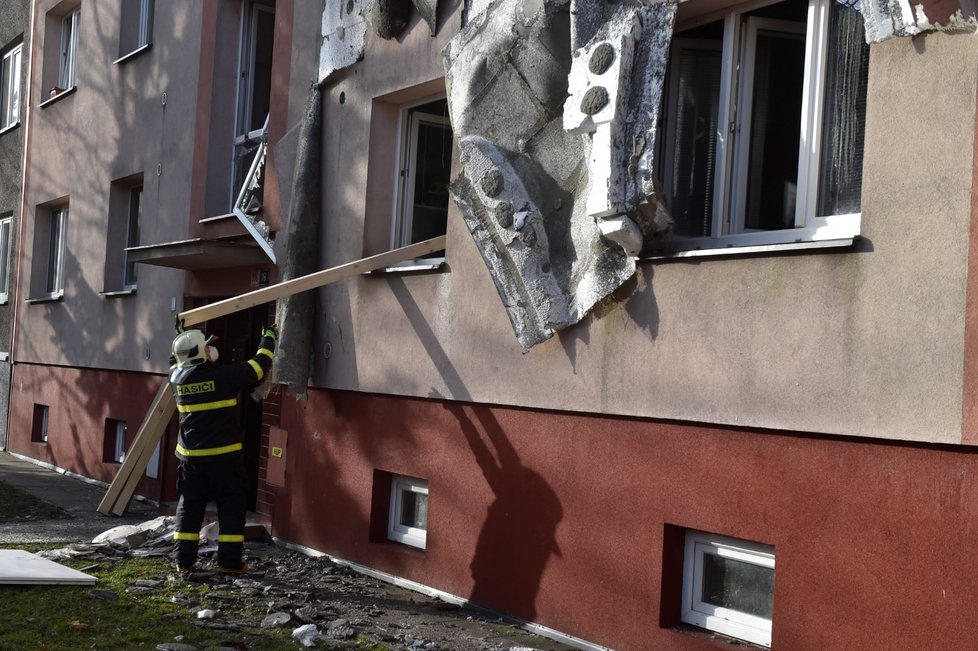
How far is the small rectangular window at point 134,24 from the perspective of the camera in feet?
46.8

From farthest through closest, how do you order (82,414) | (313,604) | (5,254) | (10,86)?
(10,86)
(5,254)
(82,414)
(313,604)

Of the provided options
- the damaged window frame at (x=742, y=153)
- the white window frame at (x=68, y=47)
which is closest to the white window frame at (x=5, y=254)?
the white window frame at (x=68, y=47)

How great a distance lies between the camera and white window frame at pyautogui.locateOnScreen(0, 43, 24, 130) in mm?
19125

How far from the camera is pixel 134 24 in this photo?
14.6 meters

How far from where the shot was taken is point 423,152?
30.7 ft

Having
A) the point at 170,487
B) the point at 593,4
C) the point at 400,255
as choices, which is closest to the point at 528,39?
the point at 593,4

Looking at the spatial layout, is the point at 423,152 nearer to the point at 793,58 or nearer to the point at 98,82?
the point at 793,58

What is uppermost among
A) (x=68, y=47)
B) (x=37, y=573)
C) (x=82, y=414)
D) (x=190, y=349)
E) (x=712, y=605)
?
(x=68, y=47)

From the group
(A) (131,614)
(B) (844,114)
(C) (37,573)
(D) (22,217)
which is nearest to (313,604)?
(A) (131,614)

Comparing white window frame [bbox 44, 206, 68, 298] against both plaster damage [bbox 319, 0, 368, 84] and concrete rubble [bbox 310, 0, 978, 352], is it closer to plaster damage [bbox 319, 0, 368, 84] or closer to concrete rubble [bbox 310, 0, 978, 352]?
plaster damage [bbox 319, 0, 368, 84]

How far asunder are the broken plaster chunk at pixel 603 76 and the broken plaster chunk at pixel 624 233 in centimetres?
54

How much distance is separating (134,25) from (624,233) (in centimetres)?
1013

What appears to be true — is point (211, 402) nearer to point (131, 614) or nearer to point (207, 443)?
point (207, 443)

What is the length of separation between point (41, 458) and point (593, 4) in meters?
12.1
